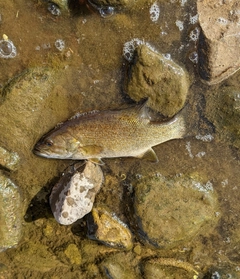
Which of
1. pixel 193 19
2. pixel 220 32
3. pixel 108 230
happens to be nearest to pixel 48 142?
pixel 108 230

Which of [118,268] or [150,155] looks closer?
[150,155]

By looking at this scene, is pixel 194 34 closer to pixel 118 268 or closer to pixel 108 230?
pixel 108 230

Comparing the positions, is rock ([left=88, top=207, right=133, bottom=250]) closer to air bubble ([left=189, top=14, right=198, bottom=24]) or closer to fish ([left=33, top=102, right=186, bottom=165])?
fish ([left=33, top=102, right=186, bottom=165])

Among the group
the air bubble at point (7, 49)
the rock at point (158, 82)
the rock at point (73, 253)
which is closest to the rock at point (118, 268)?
the rock at point (73, 253)

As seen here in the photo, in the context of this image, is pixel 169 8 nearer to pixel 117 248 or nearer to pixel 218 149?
pixel 218 149

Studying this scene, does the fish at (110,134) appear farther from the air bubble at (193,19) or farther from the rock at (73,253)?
the rock at (73,253)

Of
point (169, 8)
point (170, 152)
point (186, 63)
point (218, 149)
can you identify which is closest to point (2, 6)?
point (169, 8)
